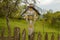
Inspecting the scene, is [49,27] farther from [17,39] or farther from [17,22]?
[17,39]

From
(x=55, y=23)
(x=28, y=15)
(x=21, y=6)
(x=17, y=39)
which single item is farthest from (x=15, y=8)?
(x=17, y=39)

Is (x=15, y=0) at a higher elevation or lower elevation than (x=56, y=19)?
higher

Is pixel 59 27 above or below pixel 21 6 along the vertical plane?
below

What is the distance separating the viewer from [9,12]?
16.3 meters

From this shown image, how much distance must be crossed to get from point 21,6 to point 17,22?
4006 mm

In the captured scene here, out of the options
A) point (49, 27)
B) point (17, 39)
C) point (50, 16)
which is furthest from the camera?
point (49, 27)

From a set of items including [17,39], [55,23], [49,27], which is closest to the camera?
[17,39]

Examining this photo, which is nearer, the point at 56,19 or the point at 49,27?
the point at 56,19

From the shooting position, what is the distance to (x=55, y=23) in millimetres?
18609

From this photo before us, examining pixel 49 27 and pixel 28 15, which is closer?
pixel 28 15

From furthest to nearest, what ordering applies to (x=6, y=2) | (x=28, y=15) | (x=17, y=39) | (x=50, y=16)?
(x=50, y=16) → (x=6, y=2) → (x=28, y=15) → (x=17, y=39)

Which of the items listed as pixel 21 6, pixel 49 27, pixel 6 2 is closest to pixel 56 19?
pixel 49 27

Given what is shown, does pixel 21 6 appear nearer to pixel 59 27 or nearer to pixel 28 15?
pixel 59 27

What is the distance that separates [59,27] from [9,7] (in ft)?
18.0
